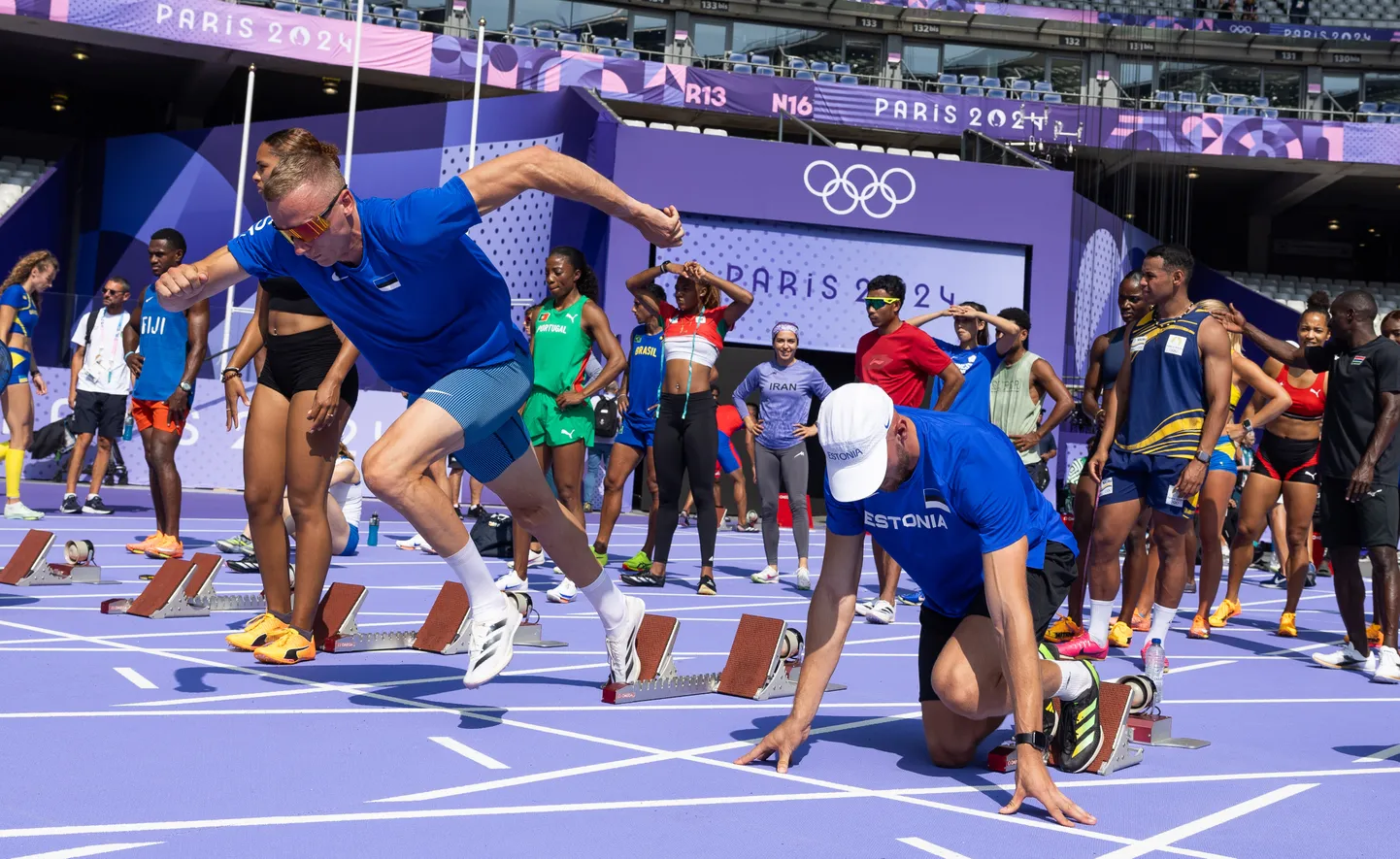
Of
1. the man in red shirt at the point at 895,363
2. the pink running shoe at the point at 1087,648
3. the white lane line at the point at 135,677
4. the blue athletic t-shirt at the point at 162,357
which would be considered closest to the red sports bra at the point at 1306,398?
the man in red shirt at the point at 895,363

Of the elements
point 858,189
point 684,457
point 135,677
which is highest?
point 858,189

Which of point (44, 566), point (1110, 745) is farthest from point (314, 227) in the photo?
point (44, 566)

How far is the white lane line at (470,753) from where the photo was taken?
3.49m

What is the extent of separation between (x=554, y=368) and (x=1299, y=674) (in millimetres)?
4441

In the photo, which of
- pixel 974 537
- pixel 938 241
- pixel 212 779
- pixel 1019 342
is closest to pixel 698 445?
pixel 1019 342

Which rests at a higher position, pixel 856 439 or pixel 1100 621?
pixel 856 439

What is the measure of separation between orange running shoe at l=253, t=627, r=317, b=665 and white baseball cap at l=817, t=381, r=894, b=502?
2645mm

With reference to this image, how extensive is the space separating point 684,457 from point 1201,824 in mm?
5476

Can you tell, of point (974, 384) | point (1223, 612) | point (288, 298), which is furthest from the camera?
point (1223, 612)

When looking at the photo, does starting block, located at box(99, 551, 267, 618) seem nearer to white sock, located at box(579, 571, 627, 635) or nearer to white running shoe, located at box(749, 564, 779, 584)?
white sock, located at box(579, 571, 627, 635)

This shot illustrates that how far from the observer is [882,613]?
7.41 metres

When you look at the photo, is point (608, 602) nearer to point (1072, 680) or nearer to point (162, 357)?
point (1072, 680)

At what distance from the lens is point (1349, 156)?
29.8 m

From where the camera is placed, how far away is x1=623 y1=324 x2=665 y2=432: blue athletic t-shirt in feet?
30.8
